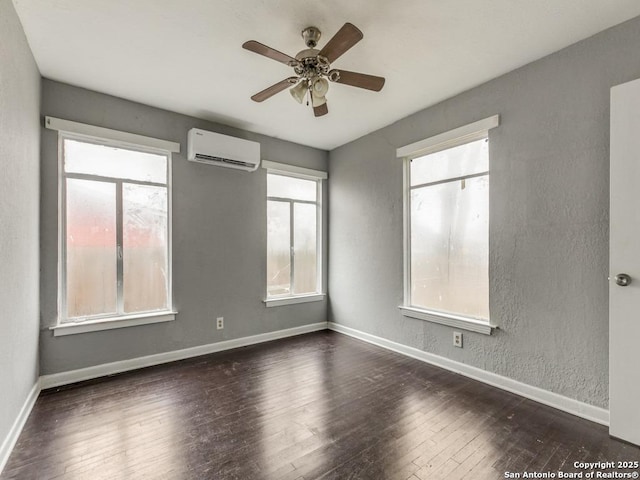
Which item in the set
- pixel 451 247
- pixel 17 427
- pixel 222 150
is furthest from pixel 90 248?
pixel 451 247

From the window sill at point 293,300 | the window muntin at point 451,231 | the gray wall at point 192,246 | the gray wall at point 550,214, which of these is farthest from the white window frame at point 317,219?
the gray wall at point 550,214

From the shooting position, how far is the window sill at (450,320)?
2.74 m

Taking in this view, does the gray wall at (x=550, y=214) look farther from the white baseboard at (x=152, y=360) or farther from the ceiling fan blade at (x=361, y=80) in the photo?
the white baseboard at (x=152, y=360)

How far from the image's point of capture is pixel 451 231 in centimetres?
314

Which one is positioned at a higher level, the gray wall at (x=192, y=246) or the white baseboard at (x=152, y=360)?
the gray wall at (x=192, y=246)

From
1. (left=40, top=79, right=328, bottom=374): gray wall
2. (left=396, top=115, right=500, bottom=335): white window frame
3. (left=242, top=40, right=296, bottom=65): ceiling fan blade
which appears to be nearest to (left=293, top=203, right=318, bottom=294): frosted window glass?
(left=40, top=79, right=328, bottom=374): gray wall

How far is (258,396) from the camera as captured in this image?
2.52 metres

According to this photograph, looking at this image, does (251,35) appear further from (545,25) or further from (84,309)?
(84,309)

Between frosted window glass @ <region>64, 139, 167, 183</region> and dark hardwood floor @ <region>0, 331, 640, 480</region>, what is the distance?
2.00 meters

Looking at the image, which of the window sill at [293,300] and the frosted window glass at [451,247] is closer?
the frosted window glass at [451,247]

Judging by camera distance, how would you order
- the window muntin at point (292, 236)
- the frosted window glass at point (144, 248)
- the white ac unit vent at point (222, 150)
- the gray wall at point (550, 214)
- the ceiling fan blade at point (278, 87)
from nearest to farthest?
the gray wall at point (550, 214) < the ceiling fan blade at point (278, 87) < the frosted window glass at point (144, 248) < the white ac unit vent at point (222, 150) < the window muntin at point (292, 236)

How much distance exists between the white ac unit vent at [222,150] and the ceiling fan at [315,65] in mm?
1189

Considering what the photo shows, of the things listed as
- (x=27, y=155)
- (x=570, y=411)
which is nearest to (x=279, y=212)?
(x=27, y=155)

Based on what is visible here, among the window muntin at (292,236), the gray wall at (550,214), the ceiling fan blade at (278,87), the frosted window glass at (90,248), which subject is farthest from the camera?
the window muntin at (292,236)
